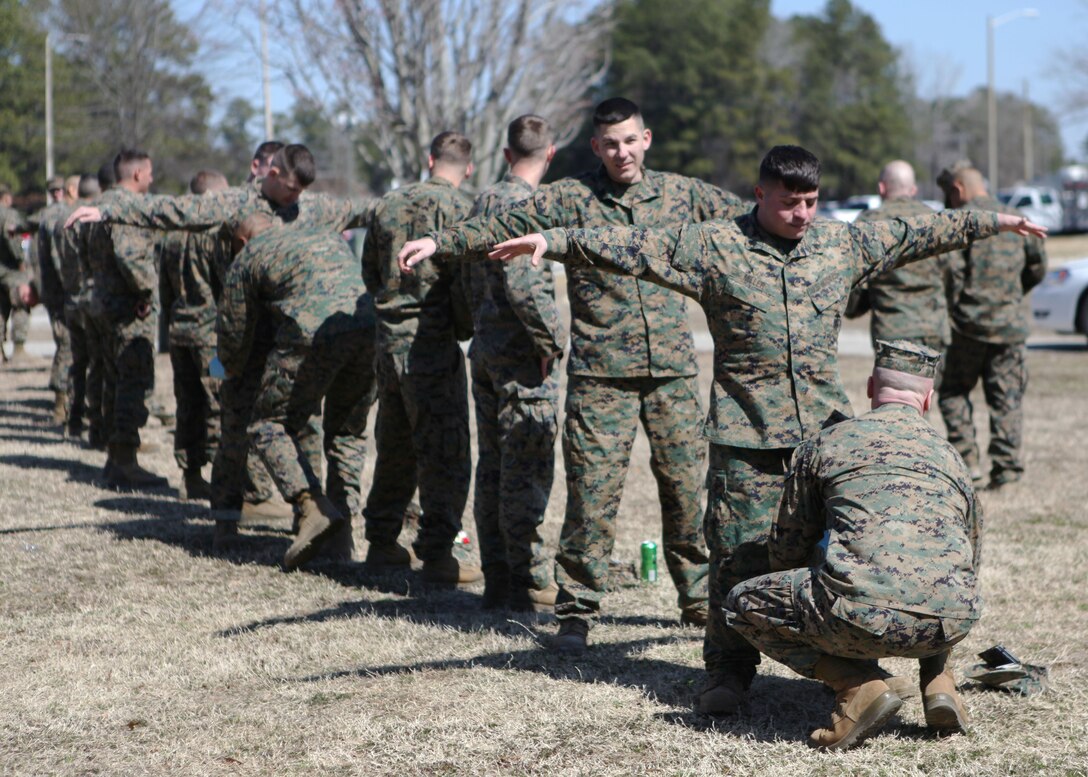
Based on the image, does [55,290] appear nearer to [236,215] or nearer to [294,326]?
[236,215]

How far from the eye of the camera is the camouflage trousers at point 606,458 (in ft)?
19.4

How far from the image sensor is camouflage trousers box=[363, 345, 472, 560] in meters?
7.23

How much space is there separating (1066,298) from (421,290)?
1451 cm

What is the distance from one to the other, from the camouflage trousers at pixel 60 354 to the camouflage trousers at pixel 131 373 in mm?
3756

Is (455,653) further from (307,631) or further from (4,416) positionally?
(4,416)

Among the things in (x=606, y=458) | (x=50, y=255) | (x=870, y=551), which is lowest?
(x=870, y=551)

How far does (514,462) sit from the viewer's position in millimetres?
6496

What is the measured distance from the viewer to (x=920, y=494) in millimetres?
4559

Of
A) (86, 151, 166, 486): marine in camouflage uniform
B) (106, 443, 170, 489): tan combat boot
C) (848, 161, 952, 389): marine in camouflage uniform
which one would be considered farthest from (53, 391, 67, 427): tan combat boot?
(848, 161, 952, 389): marine in camouflage uniform

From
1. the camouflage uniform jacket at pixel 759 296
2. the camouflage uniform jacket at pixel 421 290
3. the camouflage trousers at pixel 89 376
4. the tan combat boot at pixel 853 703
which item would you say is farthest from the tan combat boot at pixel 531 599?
the camouflage trousers at pixel 89 376

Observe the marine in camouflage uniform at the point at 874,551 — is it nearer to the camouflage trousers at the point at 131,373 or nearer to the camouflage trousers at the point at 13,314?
the camouflage trousers at the point at 131,373

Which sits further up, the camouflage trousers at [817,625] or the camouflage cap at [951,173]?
the camouflage cap at [951,173]

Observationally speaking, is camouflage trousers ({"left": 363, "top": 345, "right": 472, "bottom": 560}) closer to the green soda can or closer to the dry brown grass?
the dry brown grass

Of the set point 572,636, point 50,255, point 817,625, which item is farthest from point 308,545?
point 50,255
